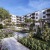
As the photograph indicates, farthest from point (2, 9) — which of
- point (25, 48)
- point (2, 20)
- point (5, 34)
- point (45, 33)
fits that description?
point (25, 48)

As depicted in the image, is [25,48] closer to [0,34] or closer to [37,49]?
[37,49]

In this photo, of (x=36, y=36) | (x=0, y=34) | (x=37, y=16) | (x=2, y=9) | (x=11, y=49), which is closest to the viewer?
(x=11, y=49)

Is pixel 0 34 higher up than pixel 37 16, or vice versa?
pixel 37 16

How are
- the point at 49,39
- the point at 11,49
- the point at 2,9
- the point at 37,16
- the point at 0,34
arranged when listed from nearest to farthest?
the point at 11,49 → the point at 49,39 → the point at 0,34 → the point at 2,9 → the point at 37,16

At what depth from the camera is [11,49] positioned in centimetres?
876

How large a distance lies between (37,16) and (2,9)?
19994 millimetres

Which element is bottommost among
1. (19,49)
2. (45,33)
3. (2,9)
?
(19,49)

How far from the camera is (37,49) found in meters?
8.09

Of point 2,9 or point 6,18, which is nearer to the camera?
point 2,9

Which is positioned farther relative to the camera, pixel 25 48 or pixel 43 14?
pixel 43 14

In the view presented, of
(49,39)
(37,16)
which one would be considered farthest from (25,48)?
(37,16)

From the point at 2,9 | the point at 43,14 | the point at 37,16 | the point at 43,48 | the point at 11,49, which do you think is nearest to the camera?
the point at 43,48

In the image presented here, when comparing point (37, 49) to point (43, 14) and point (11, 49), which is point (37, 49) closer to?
point (11, 49)

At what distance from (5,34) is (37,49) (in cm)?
700
